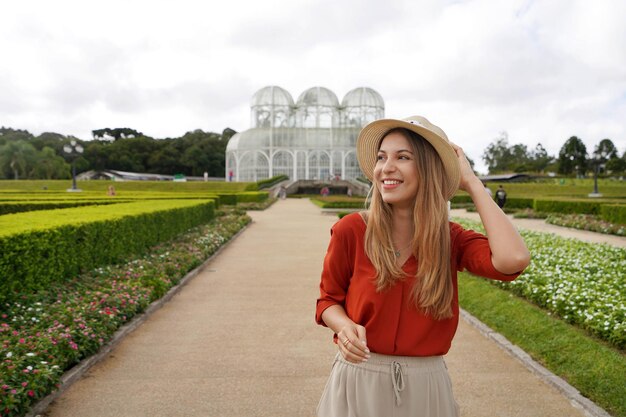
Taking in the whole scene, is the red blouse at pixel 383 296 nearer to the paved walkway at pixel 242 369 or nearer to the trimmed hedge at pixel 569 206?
the paved walkway at pixel 242 369

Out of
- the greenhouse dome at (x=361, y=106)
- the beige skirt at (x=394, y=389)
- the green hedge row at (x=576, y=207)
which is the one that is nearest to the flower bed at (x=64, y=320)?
the beige skirt at (x=394, y=389)

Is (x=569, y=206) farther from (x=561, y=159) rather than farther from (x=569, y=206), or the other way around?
(x=561, y=159)

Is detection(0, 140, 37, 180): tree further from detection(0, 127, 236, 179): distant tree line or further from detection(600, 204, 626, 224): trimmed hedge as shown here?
detection(600, 204, 626, 224): trimmed hedge

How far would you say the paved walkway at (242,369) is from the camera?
3.80 meters

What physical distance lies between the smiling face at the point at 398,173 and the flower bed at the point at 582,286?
147 inches

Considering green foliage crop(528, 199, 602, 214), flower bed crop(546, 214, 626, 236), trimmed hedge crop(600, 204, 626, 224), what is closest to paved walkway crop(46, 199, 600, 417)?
flower bed crop(546, 214, 626, 236)

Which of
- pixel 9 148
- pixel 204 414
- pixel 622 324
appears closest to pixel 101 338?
pixel 204 414

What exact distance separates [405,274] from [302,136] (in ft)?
167

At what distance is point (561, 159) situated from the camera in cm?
6469

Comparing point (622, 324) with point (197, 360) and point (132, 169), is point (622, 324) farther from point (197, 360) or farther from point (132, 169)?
point (132, 169)

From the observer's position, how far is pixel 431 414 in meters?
1.86

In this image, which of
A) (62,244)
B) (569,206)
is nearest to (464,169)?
(62,244)

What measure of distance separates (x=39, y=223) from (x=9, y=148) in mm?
50029

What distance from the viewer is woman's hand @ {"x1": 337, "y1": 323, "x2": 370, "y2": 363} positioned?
1.73 meters
